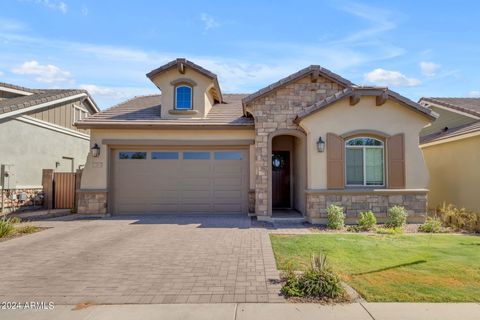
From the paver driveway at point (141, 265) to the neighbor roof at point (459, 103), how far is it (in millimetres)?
11904

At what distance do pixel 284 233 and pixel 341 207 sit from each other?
2549 millimetres

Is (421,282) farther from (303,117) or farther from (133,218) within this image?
(133,218)

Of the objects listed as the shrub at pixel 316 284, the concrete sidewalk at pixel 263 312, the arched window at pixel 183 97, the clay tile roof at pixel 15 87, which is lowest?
the concrete sidewalk at pixel 263 312

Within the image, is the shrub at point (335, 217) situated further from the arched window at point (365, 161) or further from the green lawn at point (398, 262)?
the arched window at point (365, 161)

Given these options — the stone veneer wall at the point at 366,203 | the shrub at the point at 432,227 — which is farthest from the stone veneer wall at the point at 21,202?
the shrub at the point at 432,227

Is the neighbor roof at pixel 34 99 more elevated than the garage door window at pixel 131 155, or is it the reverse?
the neighbor roof at pixel 34 99

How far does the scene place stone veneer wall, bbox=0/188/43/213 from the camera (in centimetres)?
1295

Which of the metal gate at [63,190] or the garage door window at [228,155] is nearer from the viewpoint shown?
the garage door window at [228,155]

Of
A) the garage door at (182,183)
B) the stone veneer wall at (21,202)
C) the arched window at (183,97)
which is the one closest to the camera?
the garage door at (182,183)

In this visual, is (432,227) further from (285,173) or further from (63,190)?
(63,190)

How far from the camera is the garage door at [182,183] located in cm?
1251

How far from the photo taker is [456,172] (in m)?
13.0

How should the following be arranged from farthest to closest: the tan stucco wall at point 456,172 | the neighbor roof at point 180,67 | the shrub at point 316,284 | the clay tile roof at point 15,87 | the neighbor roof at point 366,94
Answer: the clay tile roof at point 15,87 → the neighbor roof at point 180,67 → the tan stucco wall at point 456,172 → the neighbor roof at point 366,94 → the shrub at point 316,284

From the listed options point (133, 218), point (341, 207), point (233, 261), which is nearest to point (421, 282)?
point (233, 261)
